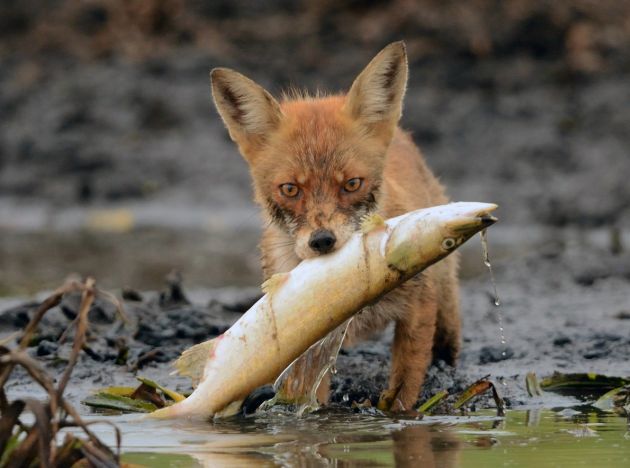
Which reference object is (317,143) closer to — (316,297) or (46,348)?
(316,297)

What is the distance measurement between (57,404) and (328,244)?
2.23 m

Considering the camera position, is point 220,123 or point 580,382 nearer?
point 580,382

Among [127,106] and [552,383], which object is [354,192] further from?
[127,106]

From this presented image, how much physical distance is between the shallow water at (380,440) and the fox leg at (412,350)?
0.52 meters

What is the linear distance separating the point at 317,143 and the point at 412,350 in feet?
4.44

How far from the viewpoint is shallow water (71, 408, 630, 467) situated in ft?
17.7

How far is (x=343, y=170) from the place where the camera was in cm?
695

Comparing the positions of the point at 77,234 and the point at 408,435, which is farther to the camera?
the point at 77,234

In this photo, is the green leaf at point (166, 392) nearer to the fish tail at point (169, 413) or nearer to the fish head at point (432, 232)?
the fish tail at point (169, 413)

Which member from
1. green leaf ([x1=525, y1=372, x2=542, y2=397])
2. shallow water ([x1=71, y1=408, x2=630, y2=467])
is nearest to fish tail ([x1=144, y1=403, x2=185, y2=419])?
shallow water ([x1=71, y1=408, x2=630, y2=467])

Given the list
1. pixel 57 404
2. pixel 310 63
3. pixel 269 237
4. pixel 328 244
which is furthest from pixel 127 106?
pixel 57 404

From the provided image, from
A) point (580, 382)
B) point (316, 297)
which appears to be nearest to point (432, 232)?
point (316, 297)

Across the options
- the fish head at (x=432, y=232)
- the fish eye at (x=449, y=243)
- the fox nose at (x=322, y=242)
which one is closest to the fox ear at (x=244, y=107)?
the fox nose at (x=322, y=242)

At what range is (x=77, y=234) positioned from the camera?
57.9ft
